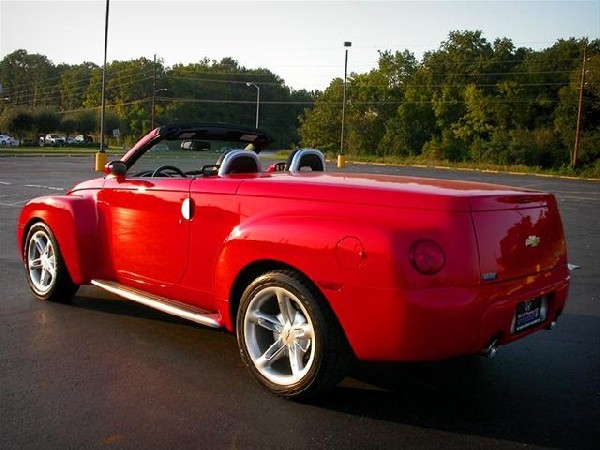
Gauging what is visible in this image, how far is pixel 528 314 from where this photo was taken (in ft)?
11.5

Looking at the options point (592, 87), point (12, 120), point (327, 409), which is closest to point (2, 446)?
point (327, 409)

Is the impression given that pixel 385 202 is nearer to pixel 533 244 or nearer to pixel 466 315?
pixel 466 315

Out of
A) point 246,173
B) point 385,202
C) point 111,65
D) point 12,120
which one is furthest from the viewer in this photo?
point 111,65

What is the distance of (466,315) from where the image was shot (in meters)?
3.02

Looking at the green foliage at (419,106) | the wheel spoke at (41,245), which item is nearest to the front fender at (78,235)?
the wheel spoke at (41,245)

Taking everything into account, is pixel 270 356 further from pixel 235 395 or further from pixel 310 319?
pixel 310 319

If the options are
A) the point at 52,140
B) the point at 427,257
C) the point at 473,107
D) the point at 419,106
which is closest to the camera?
the point at 427,257

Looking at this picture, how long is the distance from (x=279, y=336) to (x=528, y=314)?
4.54 ft

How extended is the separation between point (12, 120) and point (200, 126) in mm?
76920

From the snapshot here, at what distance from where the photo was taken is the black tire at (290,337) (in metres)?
3.30

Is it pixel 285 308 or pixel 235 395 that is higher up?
pixel 285 308

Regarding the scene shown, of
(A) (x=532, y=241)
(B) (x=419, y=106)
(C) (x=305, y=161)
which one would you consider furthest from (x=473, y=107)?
(A) (x=532, y=241)

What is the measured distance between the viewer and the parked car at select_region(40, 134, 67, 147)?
76500mm

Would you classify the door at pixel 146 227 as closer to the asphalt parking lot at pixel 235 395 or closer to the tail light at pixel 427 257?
the asphalt parking lot at pixel 235 395
